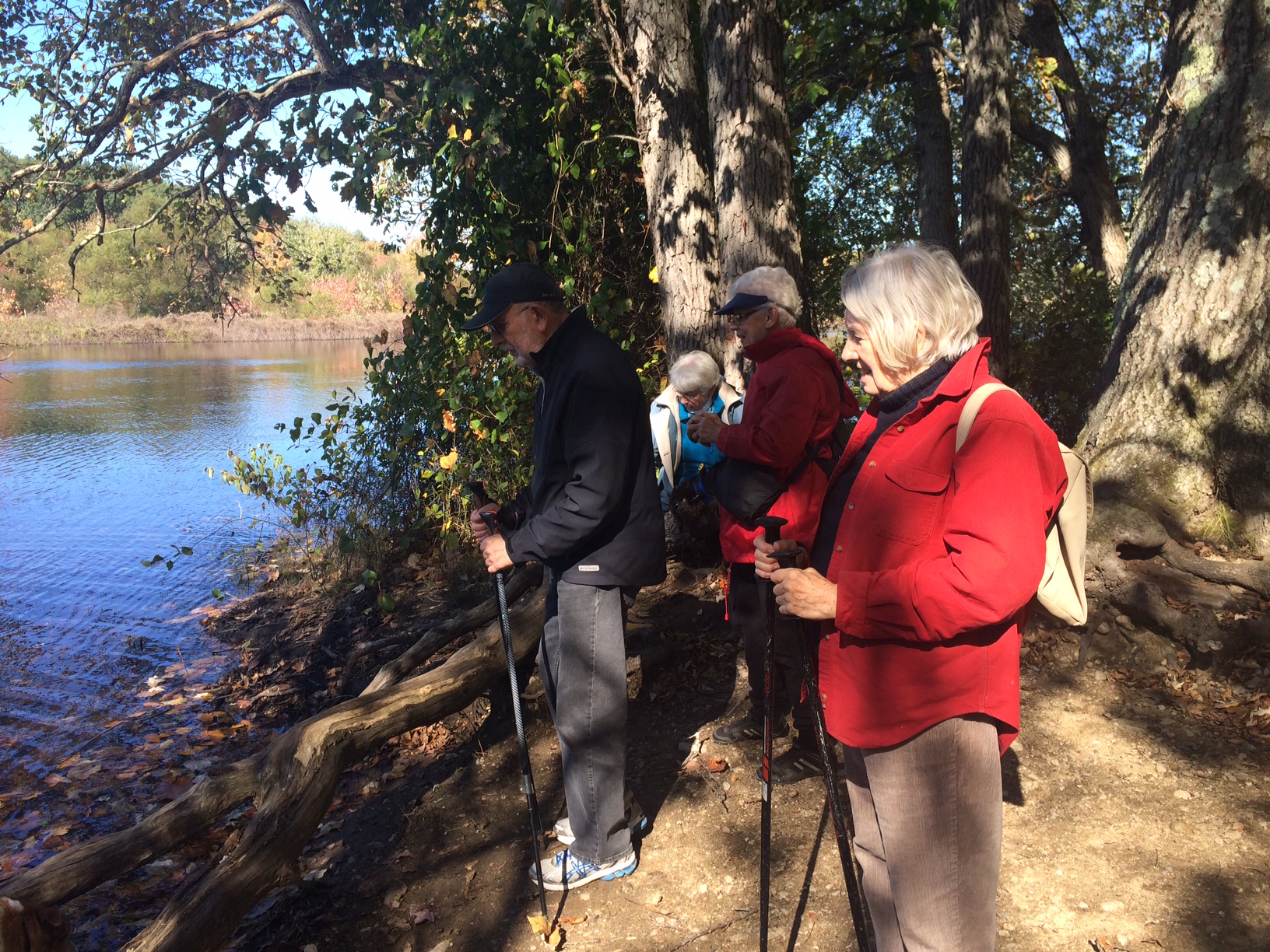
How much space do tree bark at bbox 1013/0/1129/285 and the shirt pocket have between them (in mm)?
11211

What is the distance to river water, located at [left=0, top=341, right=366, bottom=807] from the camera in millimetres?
6688

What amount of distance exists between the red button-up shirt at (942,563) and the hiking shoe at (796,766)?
1.91 metres

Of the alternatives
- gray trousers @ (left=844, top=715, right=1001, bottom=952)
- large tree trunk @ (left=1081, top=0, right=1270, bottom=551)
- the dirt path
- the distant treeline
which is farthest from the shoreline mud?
the distant treeline

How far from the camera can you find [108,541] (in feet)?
36.1

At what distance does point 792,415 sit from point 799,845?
5.42ft

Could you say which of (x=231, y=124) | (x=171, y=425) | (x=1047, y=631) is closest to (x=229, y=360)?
(x=171, y=425)

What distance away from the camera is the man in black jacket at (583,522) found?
3.01 metres

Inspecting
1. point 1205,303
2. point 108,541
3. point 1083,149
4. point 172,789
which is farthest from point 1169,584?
point 108,541

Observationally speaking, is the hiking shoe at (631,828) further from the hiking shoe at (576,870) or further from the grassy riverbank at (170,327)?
the grassy riverbank at (170,327)

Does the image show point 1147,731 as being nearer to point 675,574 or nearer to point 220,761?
point 675,574

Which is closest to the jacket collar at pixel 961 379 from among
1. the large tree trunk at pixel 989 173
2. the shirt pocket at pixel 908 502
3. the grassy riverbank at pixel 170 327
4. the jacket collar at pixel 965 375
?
the jacket collar at pixel 965 375

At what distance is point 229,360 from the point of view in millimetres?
30172

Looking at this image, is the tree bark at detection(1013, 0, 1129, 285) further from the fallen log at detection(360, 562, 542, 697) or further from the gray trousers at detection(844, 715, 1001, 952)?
the gray trousers at detection(844, 715, 1001, 952)

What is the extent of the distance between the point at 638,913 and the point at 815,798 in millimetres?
911
